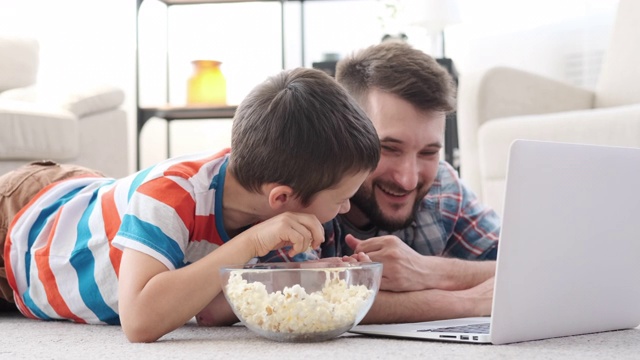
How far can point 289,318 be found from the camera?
1.05 metres

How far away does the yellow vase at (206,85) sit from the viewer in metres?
3.72

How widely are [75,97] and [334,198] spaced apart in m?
2.07

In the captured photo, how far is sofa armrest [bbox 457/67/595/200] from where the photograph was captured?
2.62 metres

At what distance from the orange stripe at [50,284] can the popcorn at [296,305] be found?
18.6 inches

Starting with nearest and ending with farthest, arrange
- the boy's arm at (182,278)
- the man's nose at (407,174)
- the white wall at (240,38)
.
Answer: the boy's arm at (182,278)
the man's nose at (407,174)
the white wall at (240,38)

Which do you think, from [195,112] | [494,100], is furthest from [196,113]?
[494,100]

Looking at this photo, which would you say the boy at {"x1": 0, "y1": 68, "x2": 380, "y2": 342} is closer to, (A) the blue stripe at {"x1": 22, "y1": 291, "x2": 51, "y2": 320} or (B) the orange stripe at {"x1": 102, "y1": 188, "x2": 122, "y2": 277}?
(B) the orange stripe at {"x1": 102, "y1": 188, "x2": 122, "y2": 277}

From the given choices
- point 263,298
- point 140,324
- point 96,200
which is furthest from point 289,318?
point 96,200

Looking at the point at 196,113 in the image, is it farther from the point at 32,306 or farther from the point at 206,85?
the point at 32,306

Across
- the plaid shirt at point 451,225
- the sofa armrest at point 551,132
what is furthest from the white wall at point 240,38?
the plaid shirt at point 451,225

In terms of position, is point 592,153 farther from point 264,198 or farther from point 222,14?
point 222,14

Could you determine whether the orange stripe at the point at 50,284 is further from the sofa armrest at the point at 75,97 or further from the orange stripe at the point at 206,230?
the sofa armrest at the point at 75,97

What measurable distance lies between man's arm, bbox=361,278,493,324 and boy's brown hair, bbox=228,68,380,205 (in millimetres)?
235

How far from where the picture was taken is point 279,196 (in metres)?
1.17
